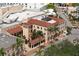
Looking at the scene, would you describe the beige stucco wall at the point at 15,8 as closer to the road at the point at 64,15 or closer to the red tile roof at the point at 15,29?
the red tile roof at the point at 15,29

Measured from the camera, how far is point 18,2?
1.86 metres

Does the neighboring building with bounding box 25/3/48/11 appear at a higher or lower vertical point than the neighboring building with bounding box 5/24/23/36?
higher

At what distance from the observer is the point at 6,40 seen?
1.86 metres

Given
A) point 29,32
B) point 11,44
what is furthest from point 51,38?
point 11,44

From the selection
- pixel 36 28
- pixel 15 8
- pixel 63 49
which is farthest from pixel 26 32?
pixel 63 49

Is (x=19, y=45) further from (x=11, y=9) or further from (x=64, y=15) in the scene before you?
(x=64, y=15)

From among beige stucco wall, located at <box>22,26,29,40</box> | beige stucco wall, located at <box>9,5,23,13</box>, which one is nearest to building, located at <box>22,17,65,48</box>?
beige stucco wall, located at <box>22,26,29,40</box>

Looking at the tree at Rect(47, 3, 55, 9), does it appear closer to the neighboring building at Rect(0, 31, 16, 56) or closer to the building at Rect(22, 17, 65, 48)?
the building at Rect(22, 17, 65, 48)

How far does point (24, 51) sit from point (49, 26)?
25 cm

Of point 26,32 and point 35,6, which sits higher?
point 35,6

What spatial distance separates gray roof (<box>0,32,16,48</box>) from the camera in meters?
1.85

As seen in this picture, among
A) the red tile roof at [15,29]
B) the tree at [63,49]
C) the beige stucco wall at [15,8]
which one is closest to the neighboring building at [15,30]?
the red tile roof at [15,29]

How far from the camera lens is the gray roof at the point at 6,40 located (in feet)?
6.06

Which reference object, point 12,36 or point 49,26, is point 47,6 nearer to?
point 49,26
